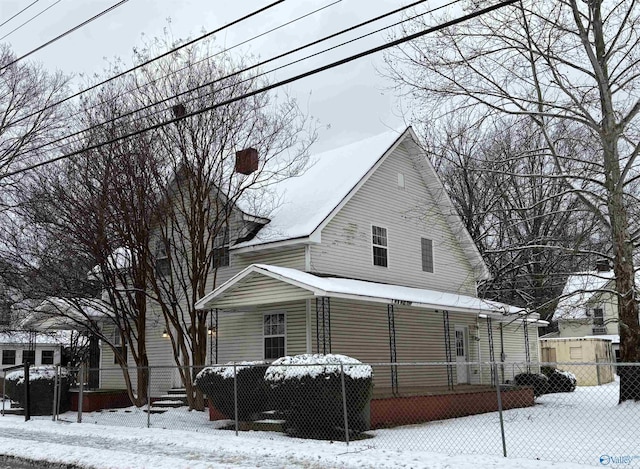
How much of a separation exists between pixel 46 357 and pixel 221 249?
31618 mm

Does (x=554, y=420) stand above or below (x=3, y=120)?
below

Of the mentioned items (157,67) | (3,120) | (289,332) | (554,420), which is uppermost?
(3,120)

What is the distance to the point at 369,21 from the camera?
10.6m

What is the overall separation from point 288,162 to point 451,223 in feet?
24.5

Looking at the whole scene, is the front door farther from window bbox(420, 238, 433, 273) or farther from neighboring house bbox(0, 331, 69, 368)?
neighboring house bbox(0, 331, 69, 368)

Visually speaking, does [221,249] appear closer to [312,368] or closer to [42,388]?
[42,388]

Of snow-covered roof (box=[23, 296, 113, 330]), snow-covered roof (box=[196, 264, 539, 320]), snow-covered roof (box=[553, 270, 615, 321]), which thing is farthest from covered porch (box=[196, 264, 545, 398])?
snow-covered roof (box=[23, 296, 113, 330])

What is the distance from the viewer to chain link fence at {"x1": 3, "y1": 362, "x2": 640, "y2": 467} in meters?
11.5

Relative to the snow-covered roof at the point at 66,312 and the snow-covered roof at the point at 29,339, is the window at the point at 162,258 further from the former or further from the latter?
the snow-covered roof at the point at 29,339

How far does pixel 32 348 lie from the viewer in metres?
42.7

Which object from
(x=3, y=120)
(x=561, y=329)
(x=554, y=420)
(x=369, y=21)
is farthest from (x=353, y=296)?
(x=561, y=329)

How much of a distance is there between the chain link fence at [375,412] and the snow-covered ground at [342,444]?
57 millimetres

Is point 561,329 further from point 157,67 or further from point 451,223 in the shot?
point 157,67

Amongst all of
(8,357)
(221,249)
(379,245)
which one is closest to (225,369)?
(221,249)
